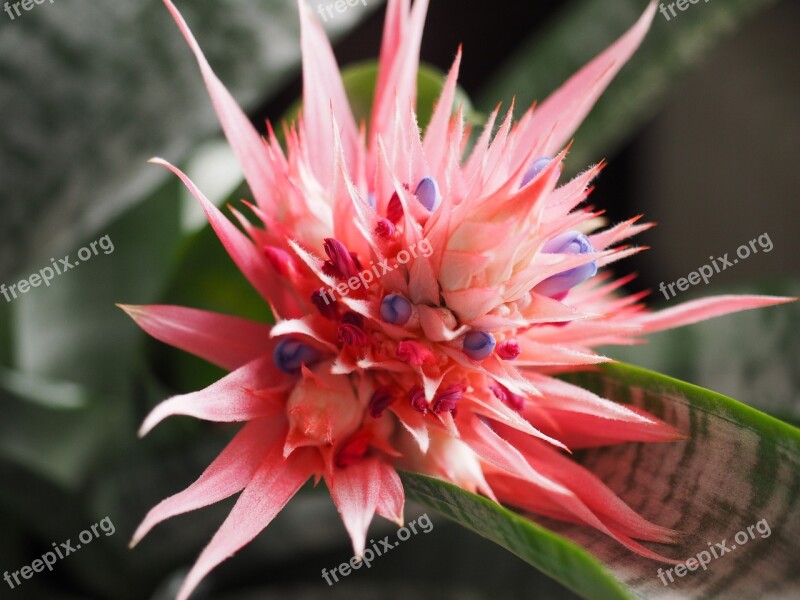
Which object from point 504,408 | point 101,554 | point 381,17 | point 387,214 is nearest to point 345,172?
point 387,214

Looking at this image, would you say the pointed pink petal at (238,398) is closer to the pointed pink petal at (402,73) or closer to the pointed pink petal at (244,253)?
the pointed pink petal at (244,253)

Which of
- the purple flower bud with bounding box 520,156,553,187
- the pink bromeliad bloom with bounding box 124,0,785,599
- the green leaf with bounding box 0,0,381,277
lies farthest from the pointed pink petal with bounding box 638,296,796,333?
the green leaf with bounding box 0,0,381,277

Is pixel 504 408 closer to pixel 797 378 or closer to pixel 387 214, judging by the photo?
pixel 387 214

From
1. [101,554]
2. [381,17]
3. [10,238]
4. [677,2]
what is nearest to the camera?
[10,238]

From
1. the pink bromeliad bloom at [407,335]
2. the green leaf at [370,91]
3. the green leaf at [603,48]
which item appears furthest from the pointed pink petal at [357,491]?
the green leaf at [603,48]

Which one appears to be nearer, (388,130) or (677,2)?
(388,130)

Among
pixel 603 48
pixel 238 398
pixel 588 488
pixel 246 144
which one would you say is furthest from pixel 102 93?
pixel 603 48
